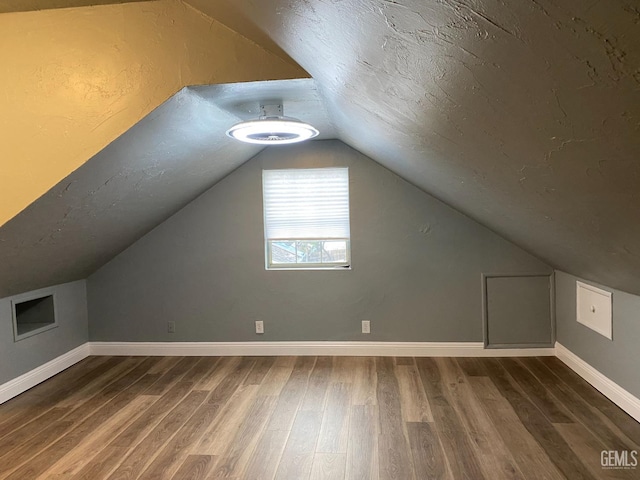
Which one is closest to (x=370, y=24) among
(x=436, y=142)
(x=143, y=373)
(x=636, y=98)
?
(x=636, y=98)

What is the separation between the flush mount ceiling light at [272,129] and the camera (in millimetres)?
2461

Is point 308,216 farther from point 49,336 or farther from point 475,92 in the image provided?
point 475,92

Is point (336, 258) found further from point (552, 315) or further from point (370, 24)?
point (370, 24)

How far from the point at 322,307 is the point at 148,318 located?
5.61ft

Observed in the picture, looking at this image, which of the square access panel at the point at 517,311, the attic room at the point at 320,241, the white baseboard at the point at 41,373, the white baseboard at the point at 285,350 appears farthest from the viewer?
the square access panel at the point at 517,311

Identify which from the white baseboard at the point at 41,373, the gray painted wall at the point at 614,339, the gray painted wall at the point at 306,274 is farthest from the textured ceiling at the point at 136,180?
the gray painted wall at the point at 614,339

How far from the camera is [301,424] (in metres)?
2.91

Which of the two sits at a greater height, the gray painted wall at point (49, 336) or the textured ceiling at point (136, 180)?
the textured ceiling at point (136, 180)

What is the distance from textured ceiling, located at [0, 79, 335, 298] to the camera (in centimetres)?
246

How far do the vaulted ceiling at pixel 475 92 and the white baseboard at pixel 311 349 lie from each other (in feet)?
4.48

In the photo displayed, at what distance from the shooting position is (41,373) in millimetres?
3768

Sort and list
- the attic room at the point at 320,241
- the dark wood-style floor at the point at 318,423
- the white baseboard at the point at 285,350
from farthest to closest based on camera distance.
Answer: the white baseboard at the point at 285,350
the dark wood-style floor at the point at 318,423
the attic room at the point at 320,241

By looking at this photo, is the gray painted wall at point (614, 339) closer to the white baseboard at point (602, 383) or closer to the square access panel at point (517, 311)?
the white baseboard at point (602, 383)

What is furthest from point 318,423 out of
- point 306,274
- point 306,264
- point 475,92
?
point 475,92
